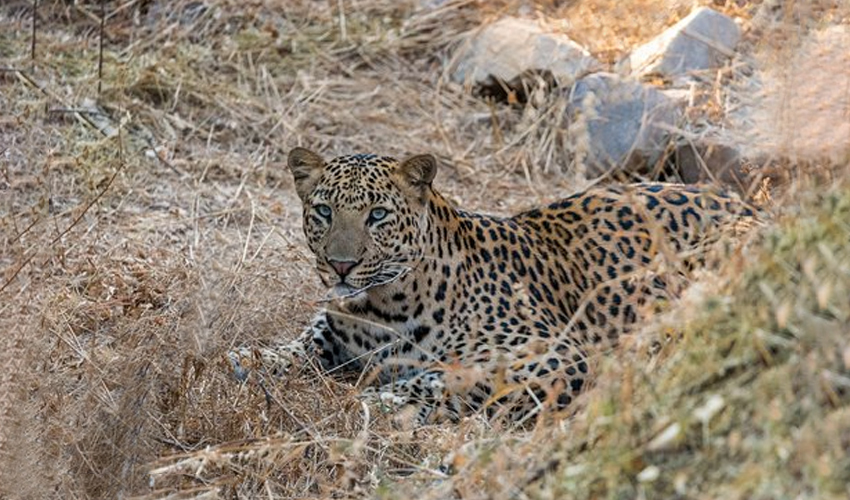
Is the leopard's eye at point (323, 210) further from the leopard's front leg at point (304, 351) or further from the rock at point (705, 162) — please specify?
the rock at point (705, 162)

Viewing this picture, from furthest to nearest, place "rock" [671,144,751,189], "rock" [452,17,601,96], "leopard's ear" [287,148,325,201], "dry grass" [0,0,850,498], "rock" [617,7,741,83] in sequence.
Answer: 1. "rock" [452,17,601,96]
2. "rock" [617,7,741,83]
3. "rock" [671,144,751,189]
4. "leopard's ear" [287,148,325,201]
5. "dry grass" [0,0,850,498]

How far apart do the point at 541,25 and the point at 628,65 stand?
3.55ft

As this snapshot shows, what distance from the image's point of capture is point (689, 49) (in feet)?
40.9

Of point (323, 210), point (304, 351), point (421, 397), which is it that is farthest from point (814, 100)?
point (304, 351)

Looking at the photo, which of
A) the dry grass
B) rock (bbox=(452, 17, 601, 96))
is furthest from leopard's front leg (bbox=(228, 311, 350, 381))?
rock (bbox=(452, 17, 601, 96))

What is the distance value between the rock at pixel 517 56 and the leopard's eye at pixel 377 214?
4394 millimetres

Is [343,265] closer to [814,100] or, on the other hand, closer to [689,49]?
[814,100]

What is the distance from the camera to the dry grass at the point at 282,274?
515cm

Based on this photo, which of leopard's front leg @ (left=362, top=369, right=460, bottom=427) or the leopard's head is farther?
the leopard's head

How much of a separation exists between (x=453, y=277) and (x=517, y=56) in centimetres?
460

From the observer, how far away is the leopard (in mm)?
8281

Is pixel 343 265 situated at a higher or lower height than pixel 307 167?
lower

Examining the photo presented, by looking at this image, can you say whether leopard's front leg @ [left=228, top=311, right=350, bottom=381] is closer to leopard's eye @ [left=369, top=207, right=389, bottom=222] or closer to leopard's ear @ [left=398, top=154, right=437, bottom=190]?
leopard's eye @ [left=369, top=207, right=389, bottom=222]

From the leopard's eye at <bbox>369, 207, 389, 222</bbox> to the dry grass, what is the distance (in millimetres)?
859
